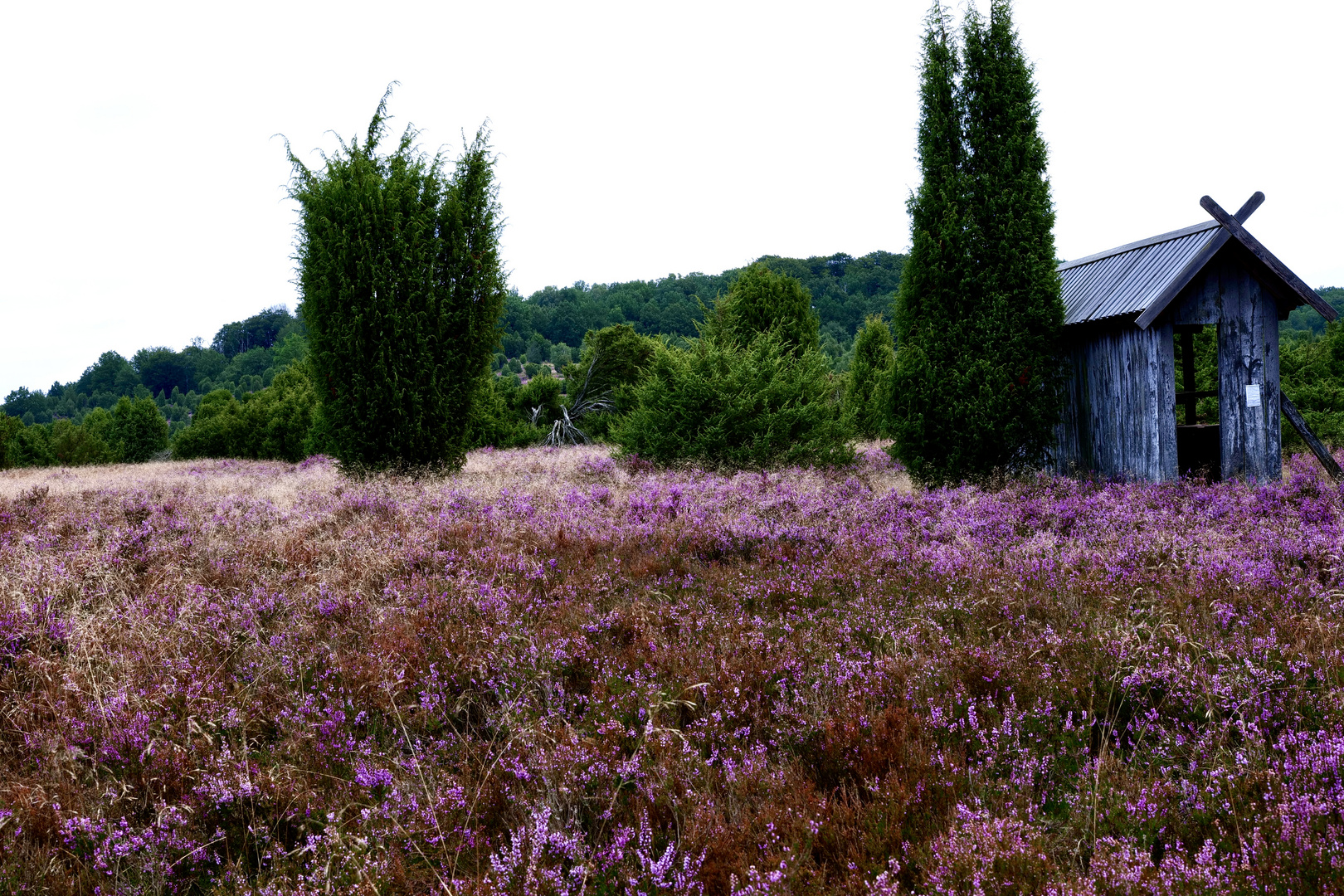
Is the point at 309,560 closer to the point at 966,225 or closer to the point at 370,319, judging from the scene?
the point at 370,319

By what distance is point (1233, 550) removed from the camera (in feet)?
18.2

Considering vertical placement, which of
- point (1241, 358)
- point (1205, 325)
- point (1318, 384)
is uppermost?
point (1205, 325)

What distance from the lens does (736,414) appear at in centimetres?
1295

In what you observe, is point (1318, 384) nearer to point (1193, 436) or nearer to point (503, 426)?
point (1193, 436)

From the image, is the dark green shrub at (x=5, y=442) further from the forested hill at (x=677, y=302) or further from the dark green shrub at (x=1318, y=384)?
the forested hill at (x=677, y=302)

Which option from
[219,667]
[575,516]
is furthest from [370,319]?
[219,667]

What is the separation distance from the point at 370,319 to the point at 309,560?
744cm

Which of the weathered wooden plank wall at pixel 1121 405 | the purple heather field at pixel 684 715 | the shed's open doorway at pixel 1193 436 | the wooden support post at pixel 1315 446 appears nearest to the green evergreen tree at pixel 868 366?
the shed's open doorway at pixel 1193 436

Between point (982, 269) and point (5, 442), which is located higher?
point (982, 269)

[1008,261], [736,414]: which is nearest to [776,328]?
[736,414]

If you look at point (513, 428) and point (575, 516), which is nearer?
point (575, 516)

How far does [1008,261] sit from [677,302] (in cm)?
5500

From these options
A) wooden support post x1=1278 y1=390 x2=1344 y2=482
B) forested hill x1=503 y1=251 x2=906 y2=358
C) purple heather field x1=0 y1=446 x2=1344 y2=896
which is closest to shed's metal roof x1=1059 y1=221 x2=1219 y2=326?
wooden support post x1=1278 y1=390 x2=1344 y2=482

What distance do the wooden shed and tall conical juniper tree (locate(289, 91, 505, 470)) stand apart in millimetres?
10118
